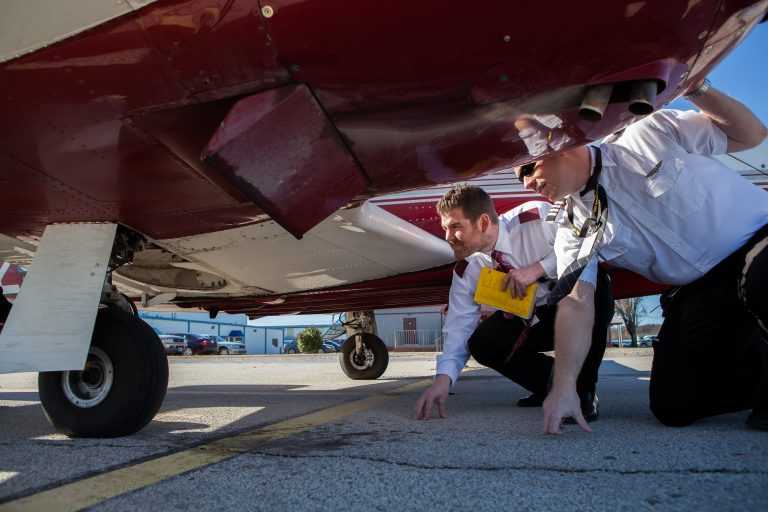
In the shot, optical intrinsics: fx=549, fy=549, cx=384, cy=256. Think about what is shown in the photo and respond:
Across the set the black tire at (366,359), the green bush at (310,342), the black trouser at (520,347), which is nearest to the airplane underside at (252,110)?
the black trouser at (520,347)

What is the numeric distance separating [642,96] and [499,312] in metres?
1.60

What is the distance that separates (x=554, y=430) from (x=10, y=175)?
2180mm

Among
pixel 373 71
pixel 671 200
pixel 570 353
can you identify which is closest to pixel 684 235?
pixel 671 200

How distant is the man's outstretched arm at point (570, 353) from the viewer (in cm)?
178

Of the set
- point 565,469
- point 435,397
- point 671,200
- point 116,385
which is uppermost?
point 671,200

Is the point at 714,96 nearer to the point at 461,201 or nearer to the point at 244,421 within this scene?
the point at 461,201

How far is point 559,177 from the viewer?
1982 mm

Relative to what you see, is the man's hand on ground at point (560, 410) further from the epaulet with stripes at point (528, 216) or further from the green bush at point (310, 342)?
the green bush at point (310, 342)

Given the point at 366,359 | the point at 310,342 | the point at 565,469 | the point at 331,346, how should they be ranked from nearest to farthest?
the point at 565,469, the point at 366,359, the point at 310,342, the point at 331,346

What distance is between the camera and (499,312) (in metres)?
2.87

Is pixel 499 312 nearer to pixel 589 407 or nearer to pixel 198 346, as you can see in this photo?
pixel 589 407

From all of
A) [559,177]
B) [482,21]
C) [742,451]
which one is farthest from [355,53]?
[742,451]

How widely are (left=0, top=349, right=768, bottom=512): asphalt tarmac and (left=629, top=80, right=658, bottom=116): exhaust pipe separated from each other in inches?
36.1

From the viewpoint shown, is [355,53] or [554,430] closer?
[355,53]
